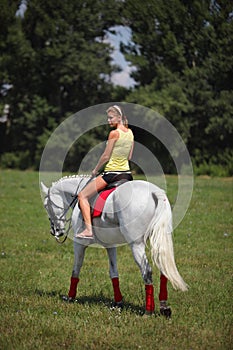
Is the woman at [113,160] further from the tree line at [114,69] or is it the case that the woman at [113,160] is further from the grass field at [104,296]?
the tree line at [114,69]

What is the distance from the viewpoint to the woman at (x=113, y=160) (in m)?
7.73

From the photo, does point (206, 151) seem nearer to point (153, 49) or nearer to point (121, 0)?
point (153, 49)

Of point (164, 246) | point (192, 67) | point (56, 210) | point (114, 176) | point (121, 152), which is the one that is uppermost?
point (192, 67)

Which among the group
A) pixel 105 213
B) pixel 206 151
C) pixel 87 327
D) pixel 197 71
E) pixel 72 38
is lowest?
pixel 87 327

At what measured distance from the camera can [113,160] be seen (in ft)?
25.9

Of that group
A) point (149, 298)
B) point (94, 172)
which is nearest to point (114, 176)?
point (94, 172)

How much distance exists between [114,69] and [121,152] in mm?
39874

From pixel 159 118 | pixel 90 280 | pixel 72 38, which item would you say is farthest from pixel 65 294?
pixel 72 38

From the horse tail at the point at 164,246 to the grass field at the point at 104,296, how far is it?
0.58 meters

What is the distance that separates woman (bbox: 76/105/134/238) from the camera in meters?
7.73

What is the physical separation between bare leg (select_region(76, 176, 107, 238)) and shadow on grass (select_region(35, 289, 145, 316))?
3.86 ft

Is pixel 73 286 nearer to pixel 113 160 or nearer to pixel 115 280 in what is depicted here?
pixel 115 280

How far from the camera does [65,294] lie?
928 centimetres

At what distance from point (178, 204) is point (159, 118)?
18.8 metres
